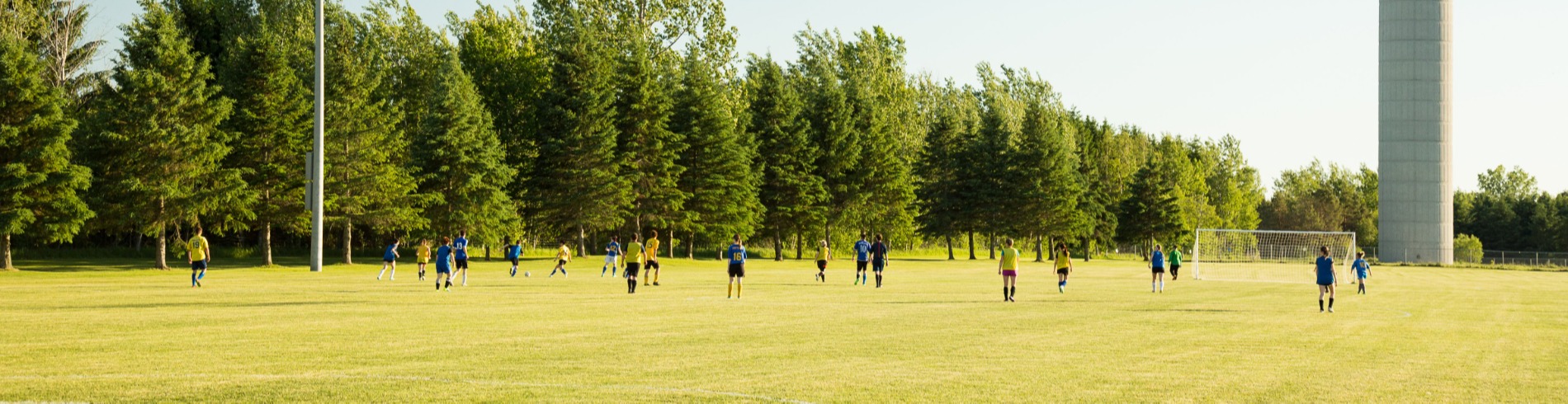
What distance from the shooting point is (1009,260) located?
1146 inches

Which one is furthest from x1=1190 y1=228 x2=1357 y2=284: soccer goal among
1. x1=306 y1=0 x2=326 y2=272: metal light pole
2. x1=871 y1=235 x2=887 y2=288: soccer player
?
x1=306 y1=0 x2=326 y2=272: metal light pole

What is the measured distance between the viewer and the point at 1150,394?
12141 mm

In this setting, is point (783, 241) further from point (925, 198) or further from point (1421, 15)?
point (1421, 15)

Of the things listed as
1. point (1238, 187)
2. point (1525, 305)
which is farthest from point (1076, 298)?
point (1238, 187)

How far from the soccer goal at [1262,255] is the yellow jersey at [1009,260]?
25.3 metres

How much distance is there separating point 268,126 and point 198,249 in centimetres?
2275

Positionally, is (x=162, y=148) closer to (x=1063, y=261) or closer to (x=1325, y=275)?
(x=1063, y=261)

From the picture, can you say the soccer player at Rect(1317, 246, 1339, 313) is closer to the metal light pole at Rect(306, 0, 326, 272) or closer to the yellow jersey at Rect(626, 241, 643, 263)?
the yellow jersey at Rect(626, 241, 643, 263)

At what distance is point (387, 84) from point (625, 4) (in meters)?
14.7

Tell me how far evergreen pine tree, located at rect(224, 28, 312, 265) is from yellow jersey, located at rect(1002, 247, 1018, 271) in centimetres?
3548

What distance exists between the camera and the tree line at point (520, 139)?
49.8 metres

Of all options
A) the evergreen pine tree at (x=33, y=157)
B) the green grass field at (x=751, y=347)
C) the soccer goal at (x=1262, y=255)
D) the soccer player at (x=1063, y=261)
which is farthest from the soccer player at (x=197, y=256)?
the soccer goal at (x=1262, y=255)

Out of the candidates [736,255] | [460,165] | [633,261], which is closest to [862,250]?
[633,261]

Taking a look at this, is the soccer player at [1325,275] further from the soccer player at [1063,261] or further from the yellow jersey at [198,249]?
the yellow jersey at [198,249]
